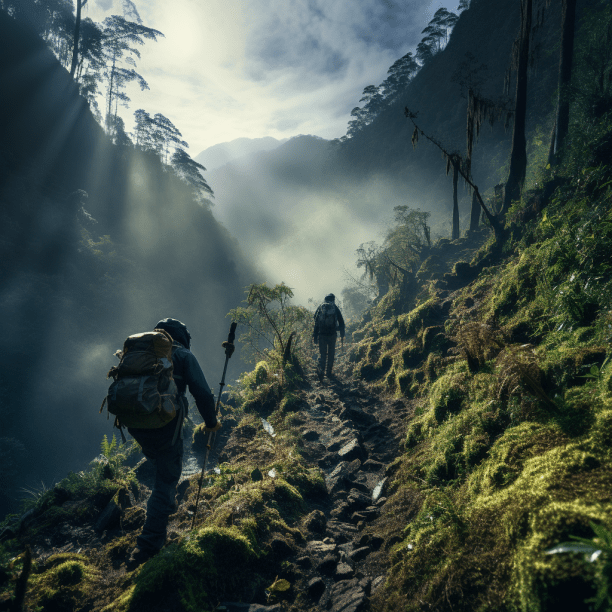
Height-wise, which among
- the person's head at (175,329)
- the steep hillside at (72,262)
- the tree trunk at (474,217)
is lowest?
the person's head at (175,329)

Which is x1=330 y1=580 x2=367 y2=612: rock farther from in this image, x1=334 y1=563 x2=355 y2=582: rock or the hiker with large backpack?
the hiker with large backpack

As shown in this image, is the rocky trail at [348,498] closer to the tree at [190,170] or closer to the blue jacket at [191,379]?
the blue jacket at [191,379]

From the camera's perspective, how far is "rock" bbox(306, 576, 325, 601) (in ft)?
8.13

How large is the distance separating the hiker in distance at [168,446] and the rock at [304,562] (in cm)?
145

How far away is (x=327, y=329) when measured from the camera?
10.3 meters

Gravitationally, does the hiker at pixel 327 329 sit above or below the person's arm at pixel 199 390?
above

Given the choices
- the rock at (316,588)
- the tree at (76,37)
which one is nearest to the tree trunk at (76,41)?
the tree at (76,37)

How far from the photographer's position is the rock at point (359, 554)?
2.81 metres

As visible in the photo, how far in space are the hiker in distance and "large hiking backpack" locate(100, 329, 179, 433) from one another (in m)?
0.27

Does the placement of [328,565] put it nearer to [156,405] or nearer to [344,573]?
[344,573]

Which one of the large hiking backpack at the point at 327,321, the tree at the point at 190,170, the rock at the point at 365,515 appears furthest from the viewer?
the tree at the point at 190,170

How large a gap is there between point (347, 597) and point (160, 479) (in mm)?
2259

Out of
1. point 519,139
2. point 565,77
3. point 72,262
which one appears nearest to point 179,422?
point 519,139

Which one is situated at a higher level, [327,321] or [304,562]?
[327,321]
